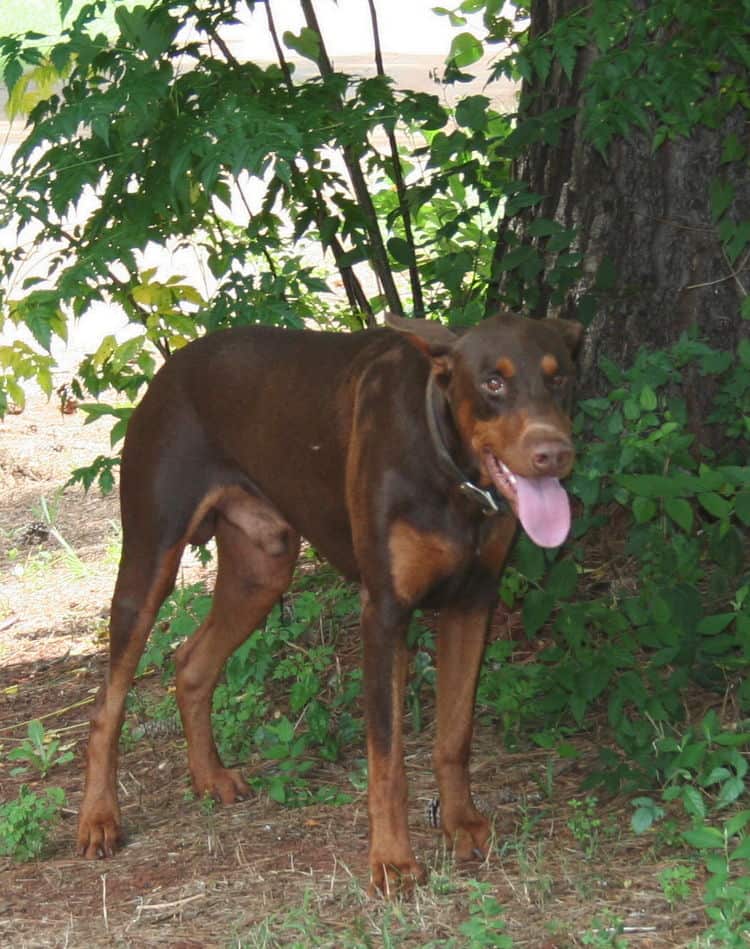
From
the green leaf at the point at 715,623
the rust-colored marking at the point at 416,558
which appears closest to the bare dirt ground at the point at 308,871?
the green leaf at the point at 715,623

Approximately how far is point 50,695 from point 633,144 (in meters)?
3.14

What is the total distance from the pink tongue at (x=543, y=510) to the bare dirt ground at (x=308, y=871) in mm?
912

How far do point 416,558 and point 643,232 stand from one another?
80.8 inches

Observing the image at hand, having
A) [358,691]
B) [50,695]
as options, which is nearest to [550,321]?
[358,691]

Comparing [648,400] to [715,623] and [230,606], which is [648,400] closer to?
[715,623]

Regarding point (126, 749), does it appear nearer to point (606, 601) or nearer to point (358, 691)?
point (358, 691)

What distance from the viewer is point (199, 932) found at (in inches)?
157

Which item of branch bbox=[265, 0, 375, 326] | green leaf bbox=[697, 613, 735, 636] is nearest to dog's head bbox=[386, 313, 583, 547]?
green leaf bbox=[697, 613, 735, 636]

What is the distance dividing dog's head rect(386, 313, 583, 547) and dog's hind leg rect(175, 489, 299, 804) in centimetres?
136

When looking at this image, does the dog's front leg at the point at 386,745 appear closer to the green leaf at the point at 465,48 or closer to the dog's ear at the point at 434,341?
the dog's ear at the point at 434,341

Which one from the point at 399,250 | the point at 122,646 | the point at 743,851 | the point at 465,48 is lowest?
the point at 743,851

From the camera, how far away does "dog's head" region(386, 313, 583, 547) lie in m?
3.62

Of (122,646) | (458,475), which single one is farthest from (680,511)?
(122,646)

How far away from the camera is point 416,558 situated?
13.2ft
